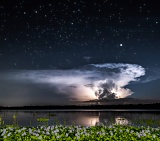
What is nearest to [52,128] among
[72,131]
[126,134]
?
[72,131]

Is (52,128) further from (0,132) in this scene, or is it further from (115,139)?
(115,139)

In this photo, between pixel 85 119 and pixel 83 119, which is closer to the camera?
pixel 83 119

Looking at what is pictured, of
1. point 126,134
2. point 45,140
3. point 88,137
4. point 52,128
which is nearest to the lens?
point 45,140

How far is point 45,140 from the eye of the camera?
12.2 meters

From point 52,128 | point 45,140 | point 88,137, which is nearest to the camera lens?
point 45,140

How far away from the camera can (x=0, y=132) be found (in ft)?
45.4

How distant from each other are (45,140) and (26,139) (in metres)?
0.76

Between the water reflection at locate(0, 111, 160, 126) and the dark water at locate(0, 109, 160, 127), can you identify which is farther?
the water reflection at locate(0, 111, 160, 126)

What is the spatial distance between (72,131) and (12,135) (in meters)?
2.92

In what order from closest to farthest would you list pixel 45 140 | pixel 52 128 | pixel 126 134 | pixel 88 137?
pixel 45 140, pixel 88 137, pixel 126 134, pixel 52 128

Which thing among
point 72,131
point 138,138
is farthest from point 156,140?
point 72,131

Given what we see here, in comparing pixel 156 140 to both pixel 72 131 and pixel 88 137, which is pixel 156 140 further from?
pixel 72 131

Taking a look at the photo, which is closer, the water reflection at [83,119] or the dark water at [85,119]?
the dark water at [85,119]

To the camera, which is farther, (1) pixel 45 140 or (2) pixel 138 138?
(2) pixel 138 138
